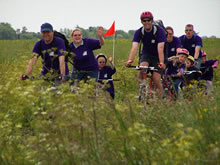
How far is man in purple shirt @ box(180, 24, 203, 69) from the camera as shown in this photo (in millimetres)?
10562

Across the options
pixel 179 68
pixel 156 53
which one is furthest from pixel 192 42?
pixel 156 53

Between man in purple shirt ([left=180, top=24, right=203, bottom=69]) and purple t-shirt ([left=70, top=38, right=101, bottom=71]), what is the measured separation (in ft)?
11.4

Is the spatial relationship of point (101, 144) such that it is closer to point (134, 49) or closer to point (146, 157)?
point (146, 157)

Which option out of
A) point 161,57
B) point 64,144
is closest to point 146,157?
point 64,144

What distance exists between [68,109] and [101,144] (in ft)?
1.63

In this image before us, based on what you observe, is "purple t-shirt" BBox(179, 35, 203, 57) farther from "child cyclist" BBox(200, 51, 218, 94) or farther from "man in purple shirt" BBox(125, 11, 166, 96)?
"man in purple shirt" BBox(125, 11, 166, 96)

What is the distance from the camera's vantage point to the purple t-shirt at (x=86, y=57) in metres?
8.20

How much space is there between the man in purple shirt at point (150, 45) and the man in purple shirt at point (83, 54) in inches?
33.1

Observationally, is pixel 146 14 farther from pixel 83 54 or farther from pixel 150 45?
pixel 83 54

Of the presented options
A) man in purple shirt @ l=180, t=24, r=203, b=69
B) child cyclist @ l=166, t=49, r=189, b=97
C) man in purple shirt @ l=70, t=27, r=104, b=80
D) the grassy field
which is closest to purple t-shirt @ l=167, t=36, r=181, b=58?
child cyclist @ l=166, t=49, r=189, b=97

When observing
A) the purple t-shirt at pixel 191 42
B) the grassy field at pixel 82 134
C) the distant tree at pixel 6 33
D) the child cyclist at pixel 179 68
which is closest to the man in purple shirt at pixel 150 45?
the child cyclist at pixel 179 68

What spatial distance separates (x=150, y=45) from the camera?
26.5 ft

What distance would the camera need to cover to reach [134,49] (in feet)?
25.8

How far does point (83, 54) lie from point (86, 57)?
99 millimetres
